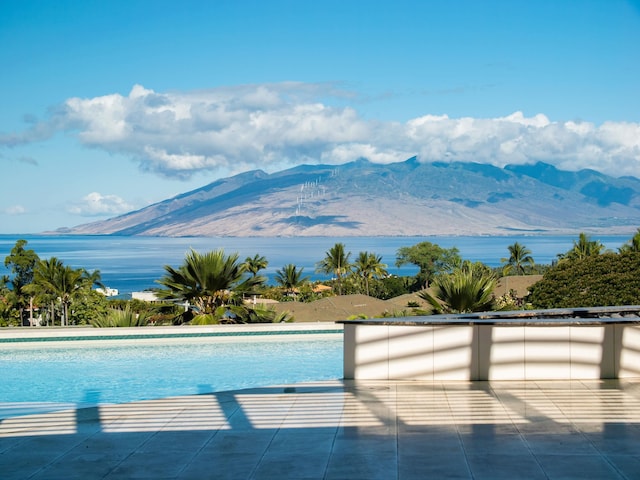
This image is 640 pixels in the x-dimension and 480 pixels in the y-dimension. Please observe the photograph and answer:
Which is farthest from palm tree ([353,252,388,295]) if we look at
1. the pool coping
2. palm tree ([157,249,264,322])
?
the pool coping

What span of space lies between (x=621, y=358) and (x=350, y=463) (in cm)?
410

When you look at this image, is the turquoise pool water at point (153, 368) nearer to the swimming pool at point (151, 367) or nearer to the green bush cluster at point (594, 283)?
the swimming pool at point (151, 367)

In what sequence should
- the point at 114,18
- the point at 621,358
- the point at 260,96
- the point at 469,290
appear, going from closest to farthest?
1. the point at 621,358
2. the point at 469,290
3. the point at 114,18
4. the point at 260,96

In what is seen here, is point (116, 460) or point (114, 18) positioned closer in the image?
point (116, 460)

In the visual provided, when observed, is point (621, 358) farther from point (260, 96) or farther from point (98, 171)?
point (260, 96)

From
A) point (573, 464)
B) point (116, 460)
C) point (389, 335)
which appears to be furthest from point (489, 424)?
point (116, 460)

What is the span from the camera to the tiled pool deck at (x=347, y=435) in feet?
15.2

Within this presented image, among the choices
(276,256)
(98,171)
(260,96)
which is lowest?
(276,256)

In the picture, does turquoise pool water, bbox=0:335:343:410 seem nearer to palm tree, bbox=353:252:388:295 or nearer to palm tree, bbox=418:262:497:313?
palm tree, bbox=418:262:497:313

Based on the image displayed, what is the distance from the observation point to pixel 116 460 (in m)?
4.91

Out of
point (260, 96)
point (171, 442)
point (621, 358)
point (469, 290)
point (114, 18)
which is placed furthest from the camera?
point (260, 96)

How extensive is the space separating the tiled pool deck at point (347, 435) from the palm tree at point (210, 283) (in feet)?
22.6

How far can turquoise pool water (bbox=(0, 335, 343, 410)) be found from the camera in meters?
8.96

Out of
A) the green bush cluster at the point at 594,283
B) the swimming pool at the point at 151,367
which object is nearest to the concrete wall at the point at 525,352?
the swimming pool at the point at 151,367
